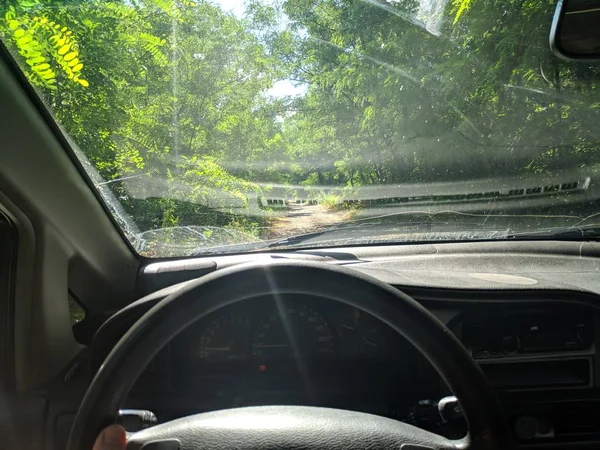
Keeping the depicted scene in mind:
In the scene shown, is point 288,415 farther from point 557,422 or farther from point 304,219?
point 304,219

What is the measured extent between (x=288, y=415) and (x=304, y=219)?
6.78ft

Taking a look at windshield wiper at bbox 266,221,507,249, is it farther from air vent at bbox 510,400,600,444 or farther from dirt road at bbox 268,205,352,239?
air vent at bbox 510,400,600,444

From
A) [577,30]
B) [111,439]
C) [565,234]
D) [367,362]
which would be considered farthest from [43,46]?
[565,234]

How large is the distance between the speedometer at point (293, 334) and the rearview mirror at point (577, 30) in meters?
1.67

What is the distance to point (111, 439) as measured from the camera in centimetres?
148

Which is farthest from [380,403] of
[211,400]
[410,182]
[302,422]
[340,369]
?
[410,182]

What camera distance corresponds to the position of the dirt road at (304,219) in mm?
3553

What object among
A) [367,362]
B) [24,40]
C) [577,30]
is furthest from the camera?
[367,362]

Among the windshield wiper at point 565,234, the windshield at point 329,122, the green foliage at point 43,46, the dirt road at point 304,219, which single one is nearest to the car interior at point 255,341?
the green foliage at point 43,46

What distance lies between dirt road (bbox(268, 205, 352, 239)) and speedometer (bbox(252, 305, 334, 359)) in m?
0.79

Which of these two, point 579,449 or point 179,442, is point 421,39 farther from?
point 179,442

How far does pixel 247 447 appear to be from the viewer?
154 centimetres

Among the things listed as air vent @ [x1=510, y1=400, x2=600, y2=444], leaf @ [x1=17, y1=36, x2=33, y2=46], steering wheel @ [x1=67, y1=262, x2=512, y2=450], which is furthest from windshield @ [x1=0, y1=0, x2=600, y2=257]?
steering wheel @ [x1=67, y1=262, x2=512, y2=450]

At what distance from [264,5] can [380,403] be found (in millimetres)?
2289
